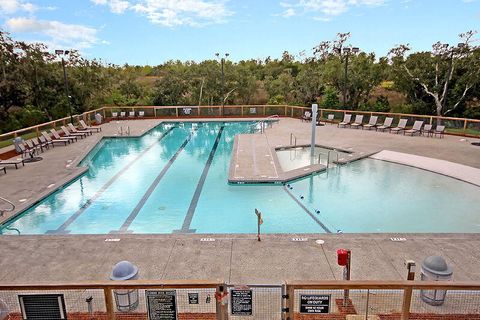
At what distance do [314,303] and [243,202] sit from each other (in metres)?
6.00

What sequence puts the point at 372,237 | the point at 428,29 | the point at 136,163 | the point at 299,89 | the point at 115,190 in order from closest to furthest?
1. the point at 372,237
2. the point at 115,190
3. the point at 136,163
4. the point at 428,29
5. the point at 299,89

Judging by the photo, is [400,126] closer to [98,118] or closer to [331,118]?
[331,118]

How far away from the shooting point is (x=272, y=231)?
7.57 meters

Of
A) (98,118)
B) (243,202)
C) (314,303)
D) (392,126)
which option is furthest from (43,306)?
(98,118)

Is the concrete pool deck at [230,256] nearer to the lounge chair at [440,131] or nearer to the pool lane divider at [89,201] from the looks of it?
the pool lane divider at [89,201]

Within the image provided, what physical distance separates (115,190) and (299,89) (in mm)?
24520

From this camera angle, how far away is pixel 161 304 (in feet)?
10.5

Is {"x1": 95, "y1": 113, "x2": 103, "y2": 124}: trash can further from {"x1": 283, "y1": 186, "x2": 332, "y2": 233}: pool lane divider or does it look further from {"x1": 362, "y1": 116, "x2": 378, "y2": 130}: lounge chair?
{"x1": 362, "y1": 116, "x2": 378, "y2": 130}: lounge chair

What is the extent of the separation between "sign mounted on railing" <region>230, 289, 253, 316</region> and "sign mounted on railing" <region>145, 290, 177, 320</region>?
0.57 metres

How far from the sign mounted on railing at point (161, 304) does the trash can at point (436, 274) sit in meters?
3.12

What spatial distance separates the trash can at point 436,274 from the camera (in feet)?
13.3

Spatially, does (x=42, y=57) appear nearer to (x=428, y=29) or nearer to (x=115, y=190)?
(x=115, y=190)

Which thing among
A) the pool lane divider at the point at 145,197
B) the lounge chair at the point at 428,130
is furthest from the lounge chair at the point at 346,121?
the pool lane divider at the point at 145,197

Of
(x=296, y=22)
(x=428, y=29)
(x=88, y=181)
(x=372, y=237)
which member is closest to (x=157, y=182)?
(x=88, y=181)
